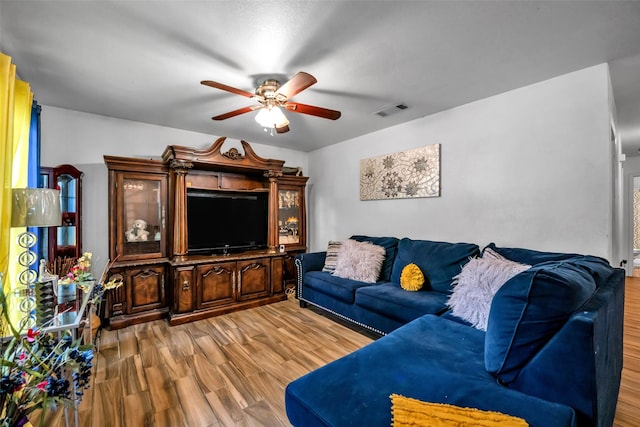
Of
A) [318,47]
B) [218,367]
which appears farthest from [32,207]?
[318,47]

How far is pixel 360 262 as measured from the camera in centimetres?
325

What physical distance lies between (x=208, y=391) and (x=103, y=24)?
251 centimetres

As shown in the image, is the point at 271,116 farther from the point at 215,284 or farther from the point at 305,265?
the point at 215,284

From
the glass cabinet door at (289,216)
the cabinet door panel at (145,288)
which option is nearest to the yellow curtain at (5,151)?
the cabinet door panel at (145,288)

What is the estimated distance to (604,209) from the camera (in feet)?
6.94

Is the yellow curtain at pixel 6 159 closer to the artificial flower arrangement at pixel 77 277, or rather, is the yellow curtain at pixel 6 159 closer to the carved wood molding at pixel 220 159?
the artificial flower arrangement at pixel 77 277

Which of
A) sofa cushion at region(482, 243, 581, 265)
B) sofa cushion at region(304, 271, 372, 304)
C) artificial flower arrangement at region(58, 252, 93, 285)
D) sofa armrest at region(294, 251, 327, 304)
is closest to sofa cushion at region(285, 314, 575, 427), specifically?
sofa cushion at region(482, 243, 581, 265)

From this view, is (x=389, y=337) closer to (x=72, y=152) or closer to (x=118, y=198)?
(x=118, y=198)

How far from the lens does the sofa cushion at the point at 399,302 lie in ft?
7.68

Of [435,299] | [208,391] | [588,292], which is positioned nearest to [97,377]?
[208,391]

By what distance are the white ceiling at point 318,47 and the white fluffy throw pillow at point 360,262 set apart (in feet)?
5.51

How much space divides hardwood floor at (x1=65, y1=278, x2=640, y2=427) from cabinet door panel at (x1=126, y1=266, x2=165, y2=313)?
24cm

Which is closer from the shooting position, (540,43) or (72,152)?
(540,43)

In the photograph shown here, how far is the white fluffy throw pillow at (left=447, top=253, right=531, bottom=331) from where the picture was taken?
77.0 inches
